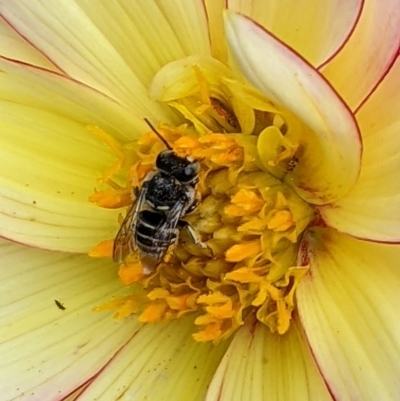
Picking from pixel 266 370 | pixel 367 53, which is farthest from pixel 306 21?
pixel 266 370

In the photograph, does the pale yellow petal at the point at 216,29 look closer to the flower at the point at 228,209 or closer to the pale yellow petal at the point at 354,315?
the flower at the point at 228,209

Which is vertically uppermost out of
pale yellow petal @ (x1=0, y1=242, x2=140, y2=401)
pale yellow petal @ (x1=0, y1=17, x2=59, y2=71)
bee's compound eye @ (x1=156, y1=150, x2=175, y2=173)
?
pale yellow petal @ (x1=0, y1=17, x2=59, y2=71)

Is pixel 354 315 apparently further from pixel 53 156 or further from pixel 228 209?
pixel 53 156

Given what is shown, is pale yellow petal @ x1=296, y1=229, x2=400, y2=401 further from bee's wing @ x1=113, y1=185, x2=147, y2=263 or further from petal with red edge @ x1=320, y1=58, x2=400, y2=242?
bee's wing @ x1=113, y1=185, x2=147, y2=263

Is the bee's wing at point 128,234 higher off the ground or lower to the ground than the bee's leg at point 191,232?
lower

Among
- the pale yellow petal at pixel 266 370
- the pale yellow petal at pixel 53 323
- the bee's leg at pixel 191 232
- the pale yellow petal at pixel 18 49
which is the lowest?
the pale yellow petal at pixel 53 323

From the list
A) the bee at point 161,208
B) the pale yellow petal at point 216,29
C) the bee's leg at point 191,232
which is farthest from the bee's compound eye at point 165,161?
the pale yellow petal at point 216,29

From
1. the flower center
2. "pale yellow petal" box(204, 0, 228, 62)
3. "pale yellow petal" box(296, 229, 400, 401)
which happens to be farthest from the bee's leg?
"pale yellow petal" box(204, 0, 228, 62)

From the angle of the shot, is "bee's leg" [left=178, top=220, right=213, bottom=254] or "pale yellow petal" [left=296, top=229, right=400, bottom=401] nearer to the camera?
"pale yellow petal" [left=296, top=229, right=400, bottom=401]
